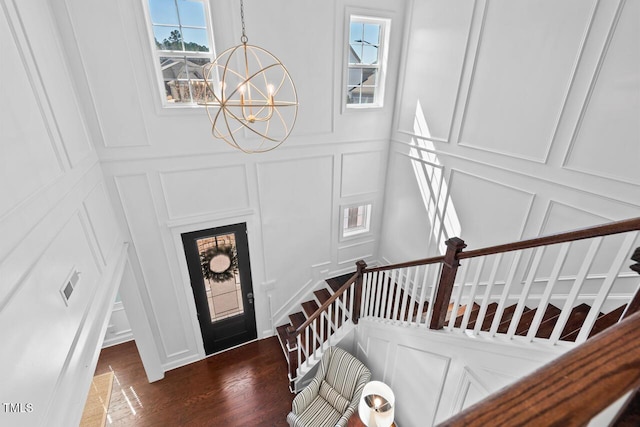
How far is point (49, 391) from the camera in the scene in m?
1.59

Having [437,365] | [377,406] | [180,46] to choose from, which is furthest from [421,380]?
[180,46]

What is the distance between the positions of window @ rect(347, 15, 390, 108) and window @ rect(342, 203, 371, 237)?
167 centimetres

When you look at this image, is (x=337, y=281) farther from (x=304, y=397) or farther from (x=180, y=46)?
(x=180, y=46)

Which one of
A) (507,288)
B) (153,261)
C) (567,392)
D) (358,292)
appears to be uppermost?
(567,392)

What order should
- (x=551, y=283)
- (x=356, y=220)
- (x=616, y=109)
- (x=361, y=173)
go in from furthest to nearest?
(x=356, y=220)
(x=361, y=173)
(x=616, y=109)
(x=551, y=283)

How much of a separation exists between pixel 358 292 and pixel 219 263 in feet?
6.63

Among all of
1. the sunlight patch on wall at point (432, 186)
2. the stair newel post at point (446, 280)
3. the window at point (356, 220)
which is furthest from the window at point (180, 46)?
the stair newel post at point (446, 280)

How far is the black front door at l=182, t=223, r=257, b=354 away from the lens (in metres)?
4.02

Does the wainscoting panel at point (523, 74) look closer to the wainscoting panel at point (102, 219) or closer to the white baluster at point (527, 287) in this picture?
the white baluster at point (527, 287)

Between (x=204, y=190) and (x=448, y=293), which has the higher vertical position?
(x=204, y=190)

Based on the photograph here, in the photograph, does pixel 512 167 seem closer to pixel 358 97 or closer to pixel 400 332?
pixel 400 332

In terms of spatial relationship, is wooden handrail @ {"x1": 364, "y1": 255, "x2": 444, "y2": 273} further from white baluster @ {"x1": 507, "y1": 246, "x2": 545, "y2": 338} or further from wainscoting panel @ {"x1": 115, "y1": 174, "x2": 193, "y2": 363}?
wainscoting panel @ {"x1": 115, "y1": 174, "x2": 193, "y2": 363}

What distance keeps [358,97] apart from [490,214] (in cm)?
237

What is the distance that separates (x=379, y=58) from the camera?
4.15 meters
